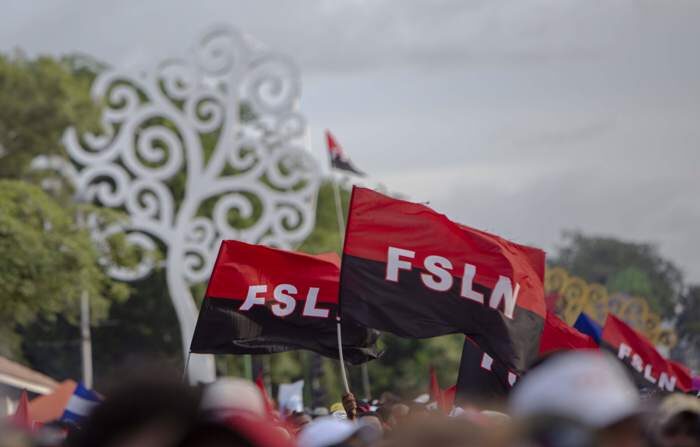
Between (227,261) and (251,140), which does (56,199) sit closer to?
(251,140)

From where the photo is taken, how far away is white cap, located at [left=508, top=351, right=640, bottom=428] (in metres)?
4.24

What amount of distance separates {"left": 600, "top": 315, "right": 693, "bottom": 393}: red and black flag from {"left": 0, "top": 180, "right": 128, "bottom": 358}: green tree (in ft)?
44.7

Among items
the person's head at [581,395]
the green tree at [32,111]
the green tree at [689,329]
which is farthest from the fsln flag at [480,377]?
the green tree at [689,329]

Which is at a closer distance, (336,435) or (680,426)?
(680,426)

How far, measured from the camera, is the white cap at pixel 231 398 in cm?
475

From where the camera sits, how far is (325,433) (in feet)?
20.8

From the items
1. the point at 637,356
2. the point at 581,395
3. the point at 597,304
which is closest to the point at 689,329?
the point at 597,304

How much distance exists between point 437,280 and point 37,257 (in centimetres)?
1588

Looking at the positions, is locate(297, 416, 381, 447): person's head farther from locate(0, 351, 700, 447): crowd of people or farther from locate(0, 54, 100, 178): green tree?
locate(0, 54, 100, 178): green tree

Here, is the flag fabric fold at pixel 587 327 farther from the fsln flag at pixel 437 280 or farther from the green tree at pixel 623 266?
the green tree at pixel 623 266

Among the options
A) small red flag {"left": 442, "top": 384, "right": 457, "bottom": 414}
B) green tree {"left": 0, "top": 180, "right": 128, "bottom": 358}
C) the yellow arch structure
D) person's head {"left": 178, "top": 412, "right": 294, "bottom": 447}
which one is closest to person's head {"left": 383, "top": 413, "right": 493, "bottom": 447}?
person's head {"left": 178, "top": 412, "right": 294, "bottom": 447}

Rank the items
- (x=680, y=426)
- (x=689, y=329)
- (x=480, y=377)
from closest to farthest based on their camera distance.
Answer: (x=680, y=426)
(x=480, y=377)
(x=689, y=329)

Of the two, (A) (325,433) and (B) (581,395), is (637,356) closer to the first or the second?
(A) (325,433)

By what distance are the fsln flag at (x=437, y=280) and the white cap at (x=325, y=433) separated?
444 centimetres
